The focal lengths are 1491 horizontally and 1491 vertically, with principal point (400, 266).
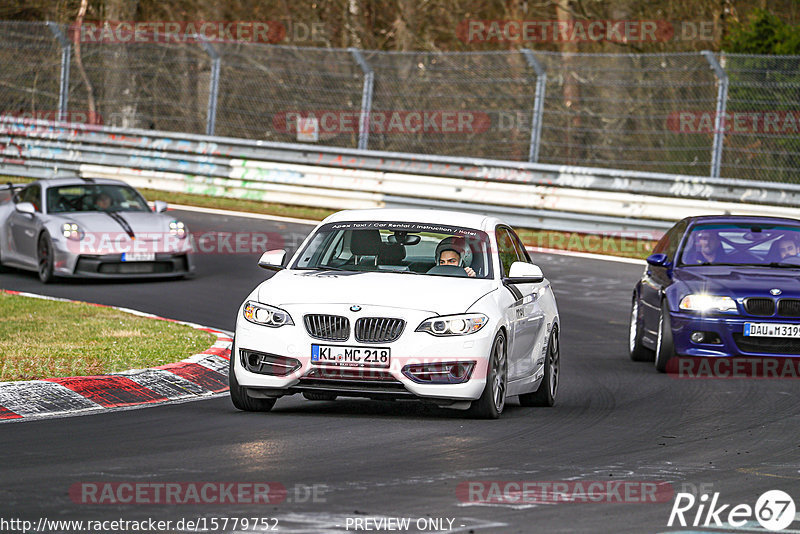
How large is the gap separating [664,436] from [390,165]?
17778 millimetres

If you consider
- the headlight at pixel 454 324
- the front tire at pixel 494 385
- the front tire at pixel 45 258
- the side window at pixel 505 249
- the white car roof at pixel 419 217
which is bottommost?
the front tire at pixel 45 258

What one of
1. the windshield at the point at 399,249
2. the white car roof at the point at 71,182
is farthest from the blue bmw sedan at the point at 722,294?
the white car roof at the point at 71,182

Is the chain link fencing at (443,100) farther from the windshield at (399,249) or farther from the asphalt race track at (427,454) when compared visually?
the windshield at (399,249)

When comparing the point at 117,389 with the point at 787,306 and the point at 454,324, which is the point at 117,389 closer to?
the point at 454,324

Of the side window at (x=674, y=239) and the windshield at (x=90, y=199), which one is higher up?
the side window at (x=674, y=239)

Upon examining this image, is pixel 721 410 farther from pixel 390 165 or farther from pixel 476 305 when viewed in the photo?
pixel 390 165

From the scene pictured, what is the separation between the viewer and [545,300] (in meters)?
11.4

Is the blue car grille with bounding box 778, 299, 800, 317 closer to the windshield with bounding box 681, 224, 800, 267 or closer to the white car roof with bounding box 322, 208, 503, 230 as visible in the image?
the windshield with bounding box 681, 224, 800, 267

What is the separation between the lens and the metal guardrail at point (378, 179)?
2310 centimetres

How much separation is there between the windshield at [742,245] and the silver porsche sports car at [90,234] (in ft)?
24.8

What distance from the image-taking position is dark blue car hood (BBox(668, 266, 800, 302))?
1280cm

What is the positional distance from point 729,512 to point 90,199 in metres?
14.2

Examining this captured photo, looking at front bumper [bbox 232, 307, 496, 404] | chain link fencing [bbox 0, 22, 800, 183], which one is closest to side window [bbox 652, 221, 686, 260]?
front bumper [bbox 232, 307, 496, 404]

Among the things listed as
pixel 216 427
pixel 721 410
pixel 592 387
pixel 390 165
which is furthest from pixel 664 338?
pixel 390 165
